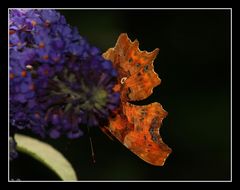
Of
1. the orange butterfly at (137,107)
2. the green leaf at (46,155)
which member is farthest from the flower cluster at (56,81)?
the orange butterfly at (137,107)

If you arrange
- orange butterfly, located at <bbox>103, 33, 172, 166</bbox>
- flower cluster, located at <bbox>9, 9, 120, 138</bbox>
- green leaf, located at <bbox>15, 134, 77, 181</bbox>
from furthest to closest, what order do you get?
orange butterfly, located at <bbox>103, 33, 172, 166</bbox>, green leaf, located at <bbox>15, 134, 77, 181</bbox>, flower cluster, located at <bbox>9, 9, 120, 138</bbox>

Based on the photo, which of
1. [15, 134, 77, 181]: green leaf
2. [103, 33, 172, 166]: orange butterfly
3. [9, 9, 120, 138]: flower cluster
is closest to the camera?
[9, 9, 120, 138]: flower cluster

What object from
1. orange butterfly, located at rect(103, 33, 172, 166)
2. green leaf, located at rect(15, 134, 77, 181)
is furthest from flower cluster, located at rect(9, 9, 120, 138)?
orange butterfly, located at rect(103, 33, 172, 166)

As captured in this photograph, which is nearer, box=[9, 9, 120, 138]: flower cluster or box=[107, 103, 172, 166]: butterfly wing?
box=[9, 9, 120, 138]: flower cluster

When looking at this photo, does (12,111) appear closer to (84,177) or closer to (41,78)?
(41,78)

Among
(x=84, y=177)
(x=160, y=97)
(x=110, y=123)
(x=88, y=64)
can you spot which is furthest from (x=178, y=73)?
(x=88, y=64)

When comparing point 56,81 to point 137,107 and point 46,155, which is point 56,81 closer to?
point 46,155

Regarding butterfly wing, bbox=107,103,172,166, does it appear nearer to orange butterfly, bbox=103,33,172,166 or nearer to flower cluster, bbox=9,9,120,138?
orange butterfly, bbox=103,33,172,166

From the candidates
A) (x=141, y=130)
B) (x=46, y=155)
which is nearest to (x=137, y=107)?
(x=141, y=130)
